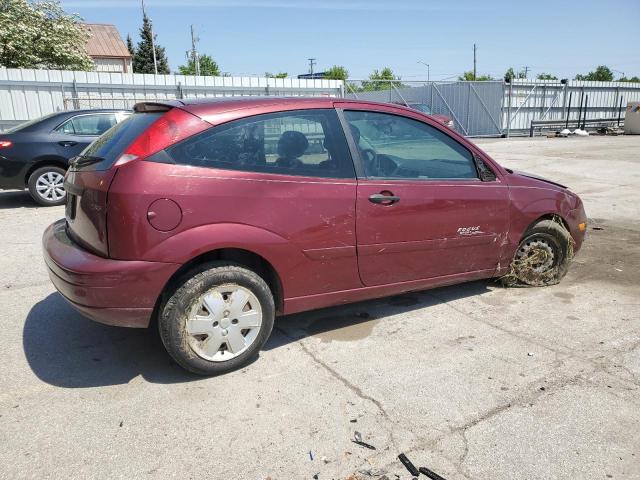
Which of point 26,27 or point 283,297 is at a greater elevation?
point 26,27

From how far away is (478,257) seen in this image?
4332 mm

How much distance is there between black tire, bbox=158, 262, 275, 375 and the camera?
308cm

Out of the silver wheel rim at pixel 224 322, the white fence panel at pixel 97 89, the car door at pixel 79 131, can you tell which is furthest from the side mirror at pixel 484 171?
the white fence panel at pixel 97 89

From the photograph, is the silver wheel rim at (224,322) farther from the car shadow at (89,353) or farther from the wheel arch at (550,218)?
the wheel arch at (550,218)

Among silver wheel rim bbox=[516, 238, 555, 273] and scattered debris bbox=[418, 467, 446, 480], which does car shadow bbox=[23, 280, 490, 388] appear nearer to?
silver wheel rim bbox=[516, 238, 555, 273]

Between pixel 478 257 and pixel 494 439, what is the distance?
6.35 feet

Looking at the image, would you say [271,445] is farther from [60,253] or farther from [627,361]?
[627,361]

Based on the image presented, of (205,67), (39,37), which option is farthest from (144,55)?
(39,37)

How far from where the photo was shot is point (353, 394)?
10.2 ft

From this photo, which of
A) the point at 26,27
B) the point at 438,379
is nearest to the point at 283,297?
the point at 438,379

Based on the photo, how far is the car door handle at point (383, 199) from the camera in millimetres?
3635

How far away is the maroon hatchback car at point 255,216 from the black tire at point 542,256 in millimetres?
644

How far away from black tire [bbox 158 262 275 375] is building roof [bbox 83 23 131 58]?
206 ft

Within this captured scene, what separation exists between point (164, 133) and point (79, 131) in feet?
22.4
